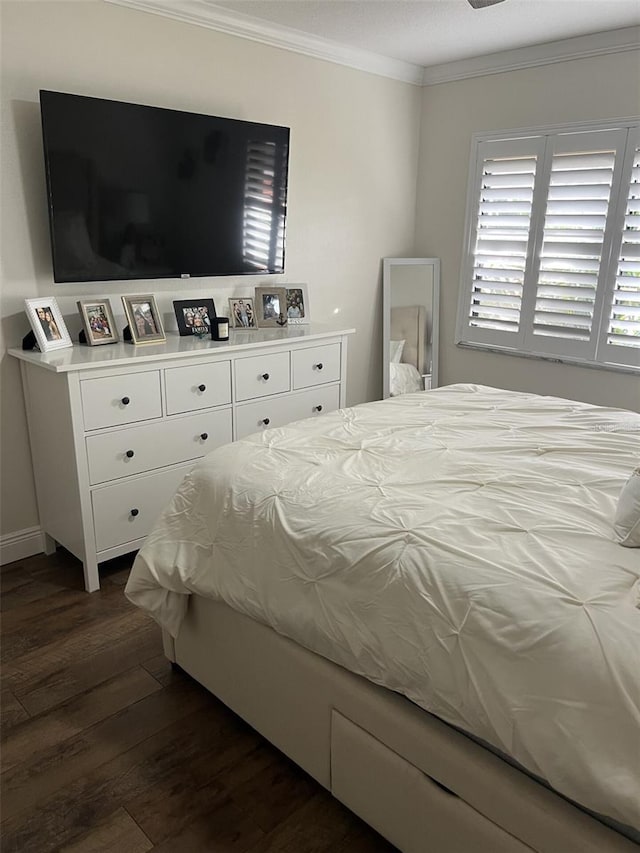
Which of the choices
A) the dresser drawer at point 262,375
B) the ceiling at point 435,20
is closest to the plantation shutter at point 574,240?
the ceiling at point 435,20

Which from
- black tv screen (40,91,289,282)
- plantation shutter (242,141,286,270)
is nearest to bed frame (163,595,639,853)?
black tv screen (40,91,289,282)

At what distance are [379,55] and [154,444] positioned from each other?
112 inches

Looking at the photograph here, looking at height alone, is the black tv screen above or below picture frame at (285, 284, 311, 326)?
above

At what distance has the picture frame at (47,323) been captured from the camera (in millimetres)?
2645

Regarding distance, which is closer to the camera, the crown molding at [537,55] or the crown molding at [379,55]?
the crown molding at [379,55]

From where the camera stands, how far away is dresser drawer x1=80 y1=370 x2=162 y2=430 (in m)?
2.55

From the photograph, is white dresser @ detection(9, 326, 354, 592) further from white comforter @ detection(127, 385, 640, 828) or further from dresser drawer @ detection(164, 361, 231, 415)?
white comforter @ detection(127, 385, 640, 828)

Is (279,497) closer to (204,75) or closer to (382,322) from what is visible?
(204,75)

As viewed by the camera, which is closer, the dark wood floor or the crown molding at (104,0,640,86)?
the dark wood floor

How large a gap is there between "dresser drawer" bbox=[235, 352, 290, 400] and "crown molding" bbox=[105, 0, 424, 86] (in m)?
1.64

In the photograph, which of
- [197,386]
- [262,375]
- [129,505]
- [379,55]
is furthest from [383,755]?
[379,55]

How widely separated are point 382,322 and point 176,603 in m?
2.99

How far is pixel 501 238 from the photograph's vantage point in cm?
404

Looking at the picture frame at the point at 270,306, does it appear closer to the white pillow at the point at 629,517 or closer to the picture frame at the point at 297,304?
the picture frame at the point at 297,304
